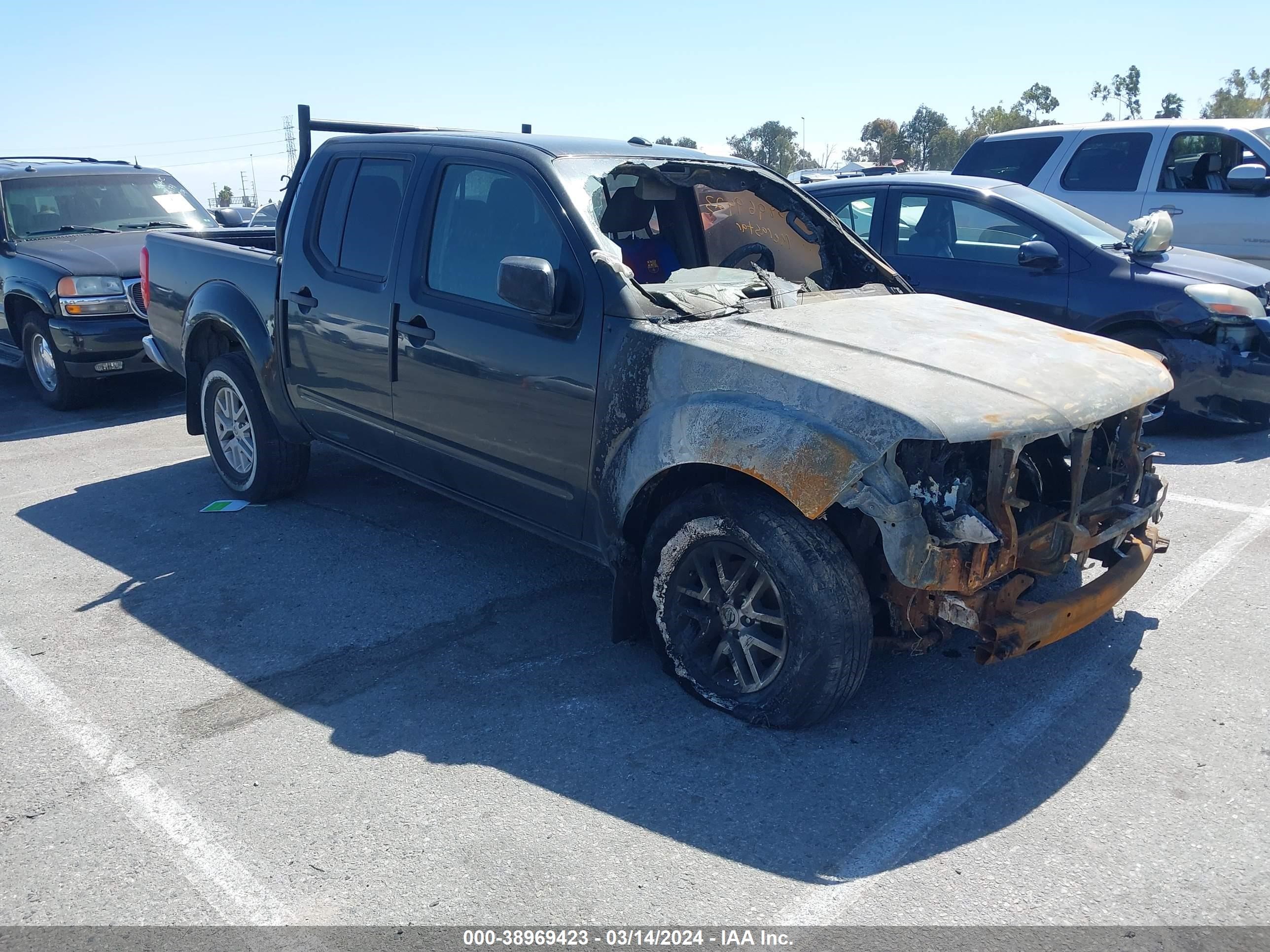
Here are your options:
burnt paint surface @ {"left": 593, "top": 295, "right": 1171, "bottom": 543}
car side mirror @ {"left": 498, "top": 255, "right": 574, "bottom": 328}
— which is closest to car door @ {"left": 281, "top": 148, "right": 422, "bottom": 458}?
car side mirror @ {"left": 498, "top": 255, "right": 574, "bottom": 328}

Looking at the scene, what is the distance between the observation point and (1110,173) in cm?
982

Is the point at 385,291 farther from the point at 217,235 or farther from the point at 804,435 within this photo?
the point at 217,235

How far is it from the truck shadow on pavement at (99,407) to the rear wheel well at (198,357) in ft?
8.09

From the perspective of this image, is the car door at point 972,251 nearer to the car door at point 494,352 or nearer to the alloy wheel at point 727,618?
the car door at point 494,352

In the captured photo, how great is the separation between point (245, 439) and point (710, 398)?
11.6 ft

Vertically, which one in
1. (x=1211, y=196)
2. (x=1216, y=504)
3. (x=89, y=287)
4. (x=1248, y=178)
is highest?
(x=1248, y=178)

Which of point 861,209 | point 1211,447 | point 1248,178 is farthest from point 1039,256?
point 1248,178

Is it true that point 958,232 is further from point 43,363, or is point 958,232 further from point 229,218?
point 43,363

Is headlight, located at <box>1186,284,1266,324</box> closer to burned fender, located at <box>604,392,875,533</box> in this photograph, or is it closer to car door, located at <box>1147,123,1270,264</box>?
car door, located at <box>1147,123,1270,264</box>

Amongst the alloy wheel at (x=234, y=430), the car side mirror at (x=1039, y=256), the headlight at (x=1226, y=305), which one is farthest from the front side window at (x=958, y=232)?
the alloy wheel at (x=234, y=430)

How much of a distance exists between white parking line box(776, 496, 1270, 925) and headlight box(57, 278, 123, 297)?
7.72 metres

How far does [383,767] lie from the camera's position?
3.41 meters

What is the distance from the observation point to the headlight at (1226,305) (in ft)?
22.1

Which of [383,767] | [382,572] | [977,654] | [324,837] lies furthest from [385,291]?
[977,654]
